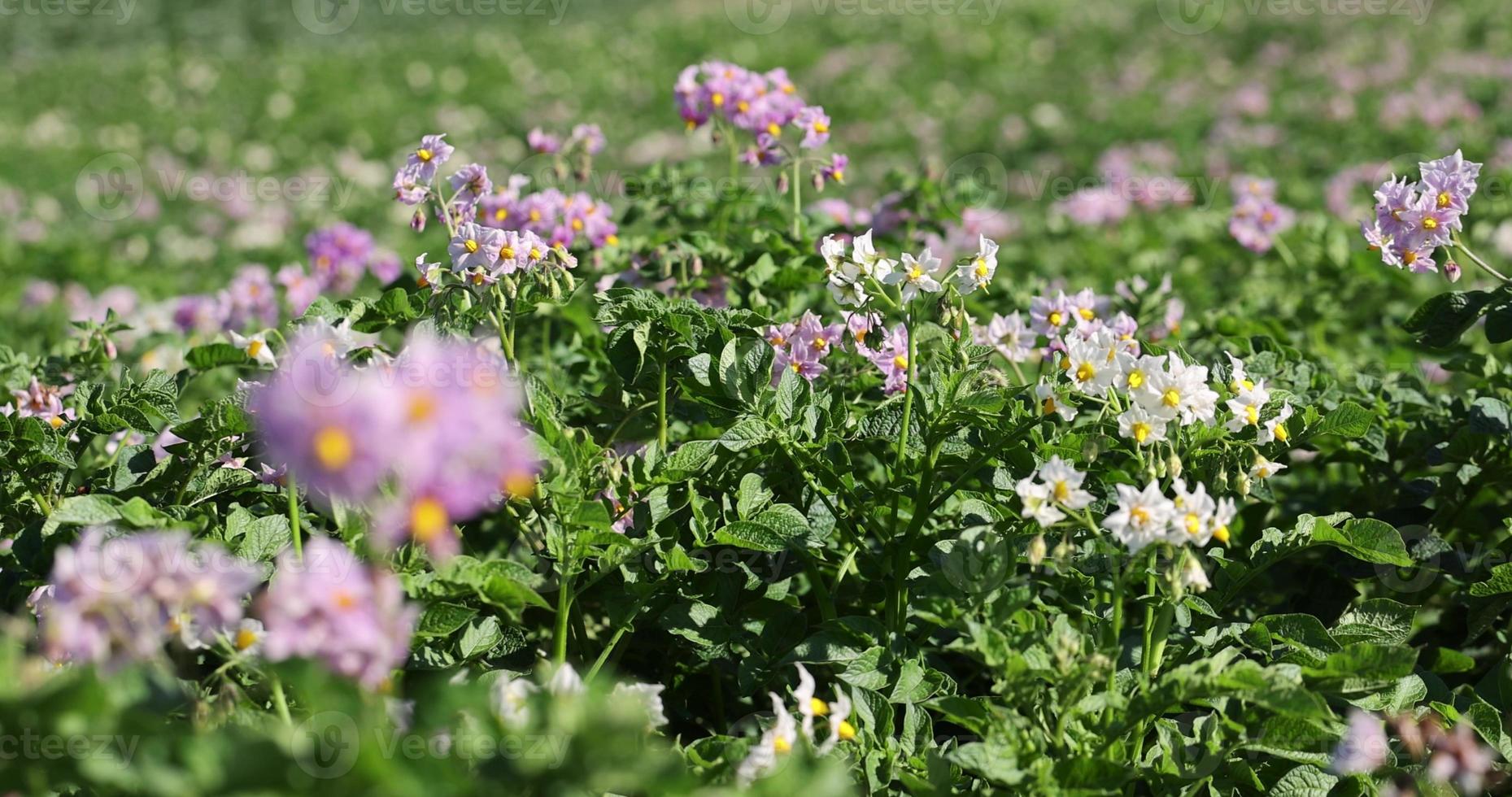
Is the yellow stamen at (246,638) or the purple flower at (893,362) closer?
Result: the yellow stamen at (246,638)

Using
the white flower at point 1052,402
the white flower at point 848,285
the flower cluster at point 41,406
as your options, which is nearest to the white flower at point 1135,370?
the white flower at point 1052,402

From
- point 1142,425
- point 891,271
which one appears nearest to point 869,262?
point 891,271

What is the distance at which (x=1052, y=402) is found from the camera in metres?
1.74

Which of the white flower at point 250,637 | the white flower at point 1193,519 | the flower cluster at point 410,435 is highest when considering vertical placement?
the flower cluster at point 410,435

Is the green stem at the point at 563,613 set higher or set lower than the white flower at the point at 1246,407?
lower

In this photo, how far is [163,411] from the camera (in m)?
1.75

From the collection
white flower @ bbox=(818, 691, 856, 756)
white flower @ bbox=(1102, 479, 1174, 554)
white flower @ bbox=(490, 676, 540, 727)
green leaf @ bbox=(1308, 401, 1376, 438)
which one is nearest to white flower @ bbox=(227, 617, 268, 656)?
white flower @ bbox=(490, 676, 540, 727)

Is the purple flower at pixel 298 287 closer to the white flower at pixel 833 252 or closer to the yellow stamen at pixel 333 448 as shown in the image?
the white flower at pixel 833 252

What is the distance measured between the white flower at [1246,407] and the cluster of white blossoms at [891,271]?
0.39 m

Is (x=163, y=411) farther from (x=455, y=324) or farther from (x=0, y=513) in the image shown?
(x=455, y=324)

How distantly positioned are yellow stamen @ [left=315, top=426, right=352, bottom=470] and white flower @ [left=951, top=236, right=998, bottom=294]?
1094 mm

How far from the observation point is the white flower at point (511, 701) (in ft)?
3.94

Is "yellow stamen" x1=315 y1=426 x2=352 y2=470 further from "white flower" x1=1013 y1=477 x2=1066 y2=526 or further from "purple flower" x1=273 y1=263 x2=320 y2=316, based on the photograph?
"purple flower" x1=273 y1=263 x2=320 y2=316

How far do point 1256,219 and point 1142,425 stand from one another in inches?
74.1
